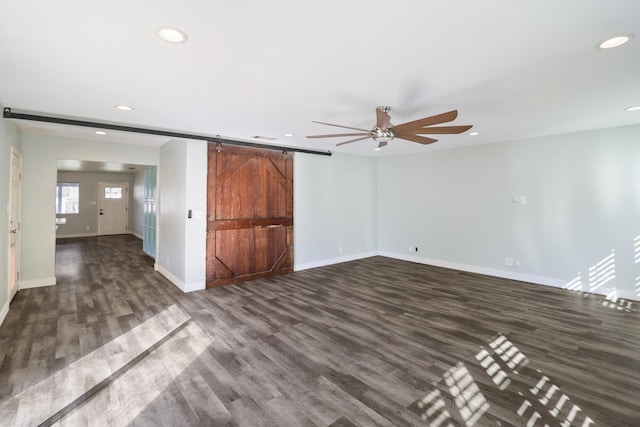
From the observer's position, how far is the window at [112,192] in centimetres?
1092

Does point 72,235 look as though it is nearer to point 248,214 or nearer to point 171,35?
point 248,214

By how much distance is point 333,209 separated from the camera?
6684 mm

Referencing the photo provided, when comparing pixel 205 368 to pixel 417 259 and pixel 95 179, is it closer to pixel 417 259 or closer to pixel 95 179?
pixel 417 259

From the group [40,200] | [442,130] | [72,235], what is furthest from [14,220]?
[72,235]

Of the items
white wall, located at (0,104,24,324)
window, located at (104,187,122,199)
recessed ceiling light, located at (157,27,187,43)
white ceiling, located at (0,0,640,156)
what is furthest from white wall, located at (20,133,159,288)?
window, located at (104,187,122,199)

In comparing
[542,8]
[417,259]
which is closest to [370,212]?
[417,259]

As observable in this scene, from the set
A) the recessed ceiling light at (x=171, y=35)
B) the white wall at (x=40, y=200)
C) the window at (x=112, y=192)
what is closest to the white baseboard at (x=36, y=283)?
the white wall at (x=40, y=200)

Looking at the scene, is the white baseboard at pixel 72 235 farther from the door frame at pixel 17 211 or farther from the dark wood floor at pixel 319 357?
the dark wood floor at pixel 319 357

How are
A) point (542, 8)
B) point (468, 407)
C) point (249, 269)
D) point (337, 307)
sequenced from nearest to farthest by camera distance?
point (542, 8)
point (468, 407)
point (337, 307)
point (249, 269)

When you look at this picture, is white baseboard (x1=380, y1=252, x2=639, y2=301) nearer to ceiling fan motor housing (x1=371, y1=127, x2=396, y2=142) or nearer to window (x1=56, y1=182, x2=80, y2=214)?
ceiling fan motor housing (x1=371, y1=127, x2=396, y2=142)

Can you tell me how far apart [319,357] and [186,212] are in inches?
125

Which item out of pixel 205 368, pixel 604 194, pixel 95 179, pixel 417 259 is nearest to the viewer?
Answer: pixel 205 368

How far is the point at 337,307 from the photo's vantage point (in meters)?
4.00

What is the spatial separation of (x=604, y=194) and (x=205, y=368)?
19.3 feet
